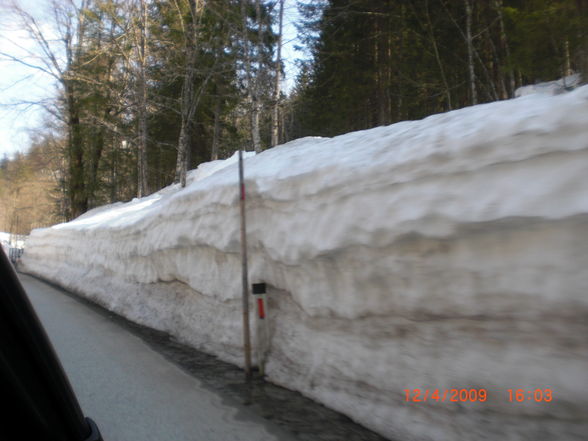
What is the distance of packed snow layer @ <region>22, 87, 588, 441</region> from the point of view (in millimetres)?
2480

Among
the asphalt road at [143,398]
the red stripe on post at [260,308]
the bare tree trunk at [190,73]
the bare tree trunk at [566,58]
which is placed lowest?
the asphalt road at [143,398]

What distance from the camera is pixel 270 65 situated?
1792 cm

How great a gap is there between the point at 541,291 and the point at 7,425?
2456mm

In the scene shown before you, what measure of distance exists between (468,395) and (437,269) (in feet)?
2.62

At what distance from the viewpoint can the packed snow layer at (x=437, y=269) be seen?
8.14 ft

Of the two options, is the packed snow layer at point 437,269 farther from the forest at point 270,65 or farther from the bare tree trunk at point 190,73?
the bare tree trunk at point 190,73

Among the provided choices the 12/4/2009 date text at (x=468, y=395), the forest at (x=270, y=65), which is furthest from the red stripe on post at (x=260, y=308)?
the forest at (x=270, y=65)

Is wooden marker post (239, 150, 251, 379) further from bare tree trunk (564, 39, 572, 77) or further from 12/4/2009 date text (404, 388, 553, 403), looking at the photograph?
bare tree trunk (564, 39, 572, 77)

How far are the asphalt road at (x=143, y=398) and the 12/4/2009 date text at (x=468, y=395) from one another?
3.06 ft

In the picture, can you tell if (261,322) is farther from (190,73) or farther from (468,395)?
(190,73)

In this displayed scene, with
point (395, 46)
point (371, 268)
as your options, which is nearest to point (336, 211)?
point (371, 268)

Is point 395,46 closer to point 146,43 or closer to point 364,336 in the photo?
point 146,43

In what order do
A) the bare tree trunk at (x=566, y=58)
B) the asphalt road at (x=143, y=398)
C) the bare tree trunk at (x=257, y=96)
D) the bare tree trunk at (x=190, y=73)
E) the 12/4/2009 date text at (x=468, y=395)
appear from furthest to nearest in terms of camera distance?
the bare tree trunk at (x=190, y=73)
the bare tree trunk at (x=257, y=96)
the bare tree trunk at (x=566, y=58)
the asphalt road at (x=143, y=398)
the 12/4/2009 date text at (x=468, y=395)

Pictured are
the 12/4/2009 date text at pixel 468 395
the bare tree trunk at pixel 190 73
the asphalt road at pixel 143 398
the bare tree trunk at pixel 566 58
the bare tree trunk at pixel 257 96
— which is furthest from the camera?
the bare tree trunk at pixel 190 73
